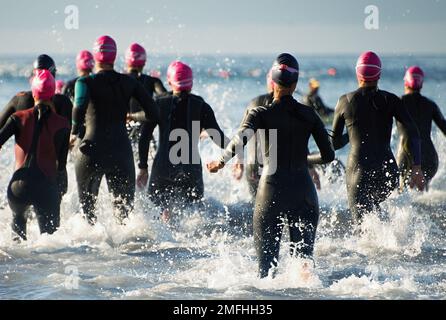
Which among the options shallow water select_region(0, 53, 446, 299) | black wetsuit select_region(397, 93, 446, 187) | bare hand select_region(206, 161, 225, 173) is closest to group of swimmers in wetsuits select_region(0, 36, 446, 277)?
shallow water select_region(0, 53, 446, 299)

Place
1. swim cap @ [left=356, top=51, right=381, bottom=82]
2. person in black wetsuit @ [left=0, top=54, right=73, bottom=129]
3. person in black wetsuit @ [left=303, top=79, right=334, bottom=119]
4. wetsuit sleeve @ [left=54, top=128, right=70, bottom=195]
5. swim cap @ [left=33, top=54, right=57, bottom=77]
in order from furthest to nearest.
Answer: person in black wetsuit @ [left=303, top=79, right=334, bottom=119] → swim cap @ [left=33, top=54, right=57, bottom=77] → person in black wetsuit @ [left=0, top=54, right=73, bottom=129] → swim cap @ [left=356, top=51, right=381, bottom=82] → wetsuit sleeve @ [left=54, top=128, right=70, bottom=195]

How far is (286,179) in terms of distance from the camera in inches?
273

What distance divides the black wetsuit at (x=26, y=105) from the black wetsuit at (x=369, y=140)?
2.48 metres

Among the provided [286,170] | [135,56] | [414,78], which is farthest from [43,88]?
[414,78]

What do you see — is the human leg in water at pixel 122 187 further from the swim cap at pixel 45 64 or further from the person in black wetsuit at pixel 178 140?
the swim cap at pixel 45 64

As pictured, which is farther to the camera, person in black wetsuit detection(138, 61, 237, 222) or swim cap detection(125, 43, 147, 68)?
swim cap detection(125, 43, 147, 68)

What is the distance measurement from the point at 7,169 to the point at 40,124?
6856 millimetres

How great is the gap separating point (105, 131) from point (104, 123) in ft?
0.25

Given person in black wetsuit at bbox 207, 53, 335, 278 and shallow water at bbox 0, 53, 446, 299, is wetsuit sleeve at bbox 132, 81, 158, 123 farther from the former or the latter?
person in black wetsuit at bbox 207, 53, 335, 278

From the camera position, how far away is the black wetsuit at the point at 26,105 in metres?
8.65

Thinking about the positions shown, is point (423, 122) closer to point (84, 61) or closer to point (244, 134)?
point (84, 61)

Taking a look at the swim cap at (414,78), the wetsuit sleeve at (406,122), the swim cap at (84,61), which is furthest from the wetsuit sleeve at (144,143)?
the swim cap at (414,78)

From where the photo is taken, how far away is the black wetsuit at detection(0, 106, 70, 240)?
817cm
